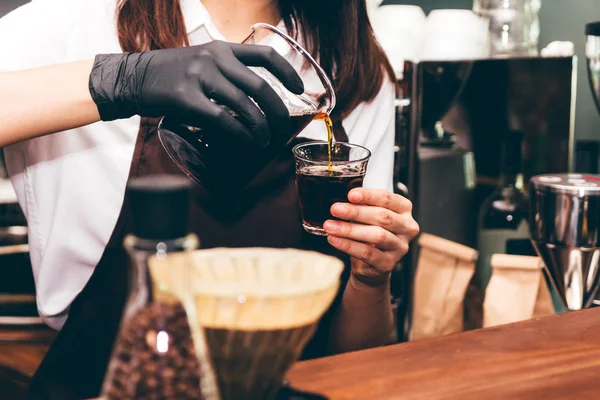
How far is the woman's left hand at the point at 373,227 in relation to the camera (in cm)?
113

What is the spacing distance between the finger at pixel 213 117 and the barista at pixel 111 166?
14 cm

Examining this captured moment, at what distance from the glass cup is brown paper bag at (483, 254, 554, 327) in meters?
1.34

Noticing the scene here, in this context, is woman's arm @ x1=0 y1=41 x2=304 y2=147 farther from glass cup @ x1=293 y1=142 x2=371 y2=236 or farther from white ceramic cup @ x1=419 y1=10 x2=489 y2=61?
white ceramic cup @ x1=419 y1=10 x2=489 y2=61

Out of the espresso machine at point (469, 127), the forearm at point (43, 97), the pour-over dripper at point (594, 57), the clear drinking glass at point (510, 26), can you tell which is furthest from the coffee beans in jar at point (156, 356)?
the clear drinking glass at point (510, 26)

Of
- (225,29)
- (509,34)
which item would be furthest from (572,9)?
(225,29)

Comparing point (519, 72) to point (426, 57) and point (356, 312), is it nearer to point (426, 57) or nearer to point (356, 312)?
point (426, 57)

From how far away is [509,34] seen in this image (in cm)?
281

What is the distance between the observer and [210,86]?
1046mm

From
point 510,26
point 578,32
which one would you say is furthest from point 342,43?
point 578,32

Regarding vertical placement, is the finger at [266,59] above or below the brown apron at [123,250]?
above

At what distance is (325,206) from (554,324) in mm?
415

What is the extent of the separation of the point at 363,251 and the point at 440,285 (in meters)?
1.41

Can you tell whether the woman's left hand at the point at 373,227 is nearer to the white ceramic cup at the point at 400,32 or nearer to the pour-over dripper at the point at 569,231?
the pour-over dripper at the point at 569,231

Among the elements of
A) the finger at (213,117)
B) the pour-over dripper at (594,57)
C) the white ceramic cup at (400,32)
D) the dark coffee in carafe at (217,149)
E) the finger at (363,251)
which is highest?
the white ceramic cup at (400,32)
